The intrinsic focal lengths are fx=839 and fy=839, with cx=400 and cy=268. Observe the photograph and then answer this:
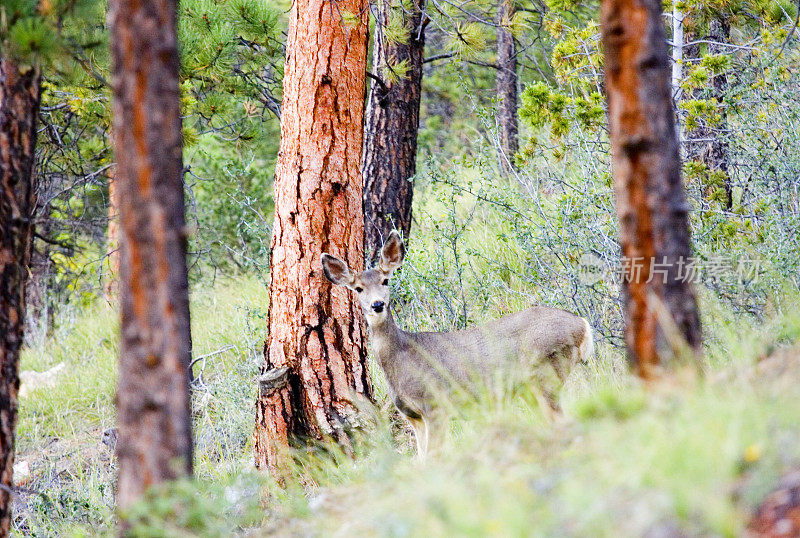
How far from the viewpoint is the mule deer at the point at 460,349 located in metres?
6.60

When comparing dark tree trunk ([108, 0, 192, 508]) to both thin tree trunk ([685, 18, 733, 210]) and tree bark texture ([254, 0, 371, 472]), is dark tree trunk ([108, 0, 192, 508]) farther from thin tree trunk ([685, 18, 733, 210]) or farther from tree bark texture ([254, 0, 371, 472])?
thin tree trunk ([685, 18, 733, 210])

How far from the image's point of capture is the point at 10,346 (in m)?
4.68

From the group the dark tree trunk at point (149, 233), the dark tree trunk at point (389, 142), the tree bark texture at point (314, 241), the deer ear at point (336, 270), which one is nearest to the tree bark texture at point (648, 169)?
the dark tree trunk at point (149, 233)

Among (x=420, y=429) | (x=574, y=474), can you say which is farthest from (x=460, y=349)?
(x=574, y=474)

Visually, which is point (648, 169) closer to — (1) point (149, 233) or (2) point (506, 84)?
(1) point (149, 233)

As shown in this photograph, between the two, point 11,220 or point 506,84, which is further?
point 506,84

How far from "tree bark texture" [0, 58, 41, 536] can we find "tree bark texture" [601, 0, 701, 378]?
10.4 ft

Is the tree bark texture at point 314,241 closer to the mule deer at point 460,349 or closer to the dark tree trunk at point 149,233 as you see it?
the mule deer at point 460,349

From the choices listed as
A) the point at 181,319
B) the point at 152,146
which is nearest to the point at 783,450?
the point at 181,319

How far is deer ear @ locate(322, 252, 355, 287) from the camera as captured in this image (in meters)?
6.21

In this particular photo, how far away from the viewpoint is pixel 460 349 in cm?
696

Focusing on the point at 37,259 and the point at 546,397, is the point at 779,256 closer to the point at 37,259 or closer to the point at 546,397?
the point at 546,397

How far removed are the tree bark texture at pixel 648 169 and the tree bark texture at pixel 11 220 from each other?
3.16 metres

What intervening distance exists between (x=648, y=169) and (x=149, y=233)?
216 centimetres
